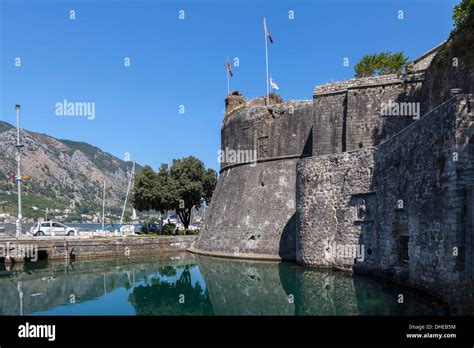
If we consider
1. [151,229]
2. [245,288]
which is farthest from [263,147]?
[151,229]

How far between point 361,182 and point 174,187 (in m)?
26.1

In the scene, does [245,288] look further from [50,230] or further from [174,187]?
[174,187]

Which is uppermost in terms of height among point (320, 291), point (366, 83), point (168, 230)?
point (366, 83)

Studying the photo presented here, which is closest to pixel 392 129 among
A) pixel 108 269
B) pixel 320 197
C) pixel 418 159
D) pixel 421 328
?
pixel 320 197

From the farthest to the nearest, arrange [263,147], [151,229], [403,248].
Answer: [151,229] → [263,147] → [403,248]

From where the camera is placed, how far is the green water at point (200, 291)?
43.3 ft

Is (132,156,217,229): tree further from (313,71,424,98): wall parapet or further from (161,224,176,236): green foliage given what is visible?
(313,71,424,98): wall parapet

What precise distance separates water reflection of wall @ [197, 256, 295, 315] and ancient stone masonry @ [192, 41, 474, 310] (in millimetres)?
2097

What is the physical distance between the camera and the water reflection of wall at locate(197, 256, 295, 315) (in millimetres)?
13555

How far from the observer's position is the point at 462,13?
62.5 ft

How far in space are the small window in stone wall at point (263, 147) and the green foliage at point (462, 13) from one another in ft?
48.8

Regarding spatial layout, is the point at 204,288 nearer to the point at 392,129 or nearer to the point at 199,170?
the point at 392,129

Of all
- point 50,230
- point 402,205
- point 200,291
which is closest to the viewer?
point 402,205

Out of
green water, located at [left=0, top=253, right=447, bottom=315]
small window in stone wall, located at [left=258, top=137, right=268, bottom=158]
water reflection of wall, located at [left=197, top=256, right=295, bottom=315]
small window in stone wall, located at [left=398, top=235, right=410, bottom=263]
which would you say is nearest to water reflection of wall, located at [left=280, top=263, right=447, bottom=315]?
green water, located at [left=0, top=253, right=447, bottom=315]
